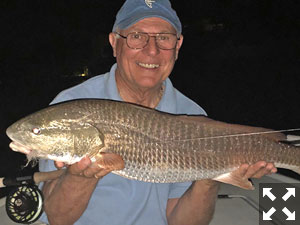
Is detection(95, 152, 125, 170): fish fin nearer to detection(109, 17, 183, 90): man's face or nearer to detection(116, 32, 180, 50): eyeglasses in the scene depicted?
detection(109, 17, 183, 90): man's face

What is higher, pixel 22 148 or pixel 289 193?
pixel 22 148

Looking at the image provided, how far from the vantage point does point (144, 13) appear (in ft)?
8.61

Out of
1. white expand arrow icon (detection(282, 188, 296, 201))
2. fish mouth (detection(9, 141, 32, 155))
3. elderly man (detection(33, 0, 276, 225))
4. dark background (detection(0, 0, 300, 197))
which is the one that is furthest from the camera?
dark background (detection(0, 0, 300, 197))

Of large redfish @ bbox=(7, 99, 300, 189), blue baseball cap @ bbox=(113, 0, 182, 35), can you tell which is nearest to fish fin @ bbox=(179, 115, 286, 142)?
large redfish @ bbox=(7, 99, 300, 189)

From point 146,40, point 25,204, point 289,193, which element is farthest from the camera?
point 289,193

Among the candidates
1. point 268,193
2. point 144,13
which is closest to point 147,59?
point 144,13

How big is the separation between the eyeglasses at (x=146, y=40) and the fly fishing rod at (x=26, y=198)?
3.71ft

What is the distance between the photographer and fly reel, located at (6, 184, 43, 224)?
2684 mm

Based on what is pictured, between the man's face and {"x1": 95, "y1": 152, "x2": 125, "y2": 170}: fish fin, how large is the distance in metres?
0.65

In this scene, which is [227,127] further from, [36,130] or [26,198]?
[26,198]

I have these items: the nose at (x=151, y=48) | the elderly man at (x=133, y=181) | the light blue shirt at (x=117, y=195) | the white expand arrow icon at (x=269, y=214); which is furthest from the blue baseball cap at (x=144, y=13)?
the white expand arrow icon at (x=269, y=214)

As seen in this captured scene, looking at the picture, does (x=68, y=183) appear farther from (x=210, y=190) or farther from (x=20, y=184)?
(x=210, y=190)

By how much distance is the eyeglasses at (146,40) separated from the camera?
8.52ft

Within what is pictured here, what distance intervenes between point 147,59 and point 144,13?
38 cm
